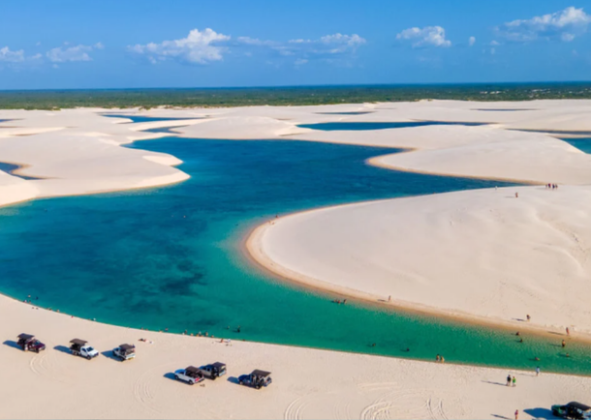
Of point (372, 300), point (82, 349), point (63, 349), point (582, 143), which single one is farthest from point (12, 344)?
point (582, 143)

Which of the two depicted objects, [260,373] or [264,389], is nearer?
[264,389]

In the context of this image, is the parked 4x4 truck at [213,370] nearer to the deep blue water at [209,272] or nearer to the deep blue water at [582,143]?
the deep blue water at [209,272]

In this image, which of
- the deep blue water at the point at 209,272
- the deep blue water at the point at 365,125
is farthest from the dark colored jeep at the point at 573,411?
the deep blue water at the point at 365,125

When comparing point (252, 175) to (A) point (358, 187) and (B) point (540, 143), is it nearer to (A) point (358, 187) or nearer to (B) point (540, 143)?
(A) point (358, 187)

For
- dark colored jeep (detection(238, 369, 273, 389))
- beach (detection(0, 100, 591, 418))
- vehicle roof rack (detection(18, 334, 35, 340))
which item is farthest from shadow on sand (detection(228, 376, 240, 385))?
vehicle roof rack (detection(18, 334, 35, 340))

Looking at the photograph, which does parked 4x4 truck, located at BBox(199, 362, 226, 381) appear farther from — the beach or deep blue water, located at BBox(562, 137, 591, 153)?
deep blue water, located at BBox(562, 137, 591, 153)

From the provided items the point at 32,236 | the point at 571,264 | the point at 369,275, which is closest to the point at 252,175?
the point at 32,236

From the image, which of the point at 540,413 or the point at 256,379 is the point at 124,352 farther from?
the point at 540,413
